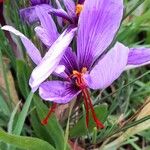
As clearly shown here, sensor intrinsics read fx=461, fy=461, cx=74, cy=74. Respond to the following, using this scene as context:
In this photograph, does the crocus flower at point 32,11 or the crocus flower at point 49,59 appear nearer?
the crocus flower at point 49,59

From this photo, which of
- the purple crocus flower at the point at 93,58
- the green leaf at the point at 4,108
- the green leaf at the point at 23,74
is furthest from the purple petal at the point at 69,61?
the green leaf at the point at 4,108

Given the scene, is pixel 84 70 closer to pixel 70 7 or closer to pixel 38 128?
pixel 70 7

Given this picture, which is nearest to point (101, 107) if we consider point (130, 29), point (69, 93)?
point (69, 93)

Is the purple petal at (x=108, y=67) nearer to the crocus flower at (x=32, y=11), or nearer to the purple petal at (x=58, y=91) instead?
the purple petal at (x=58, y=91)

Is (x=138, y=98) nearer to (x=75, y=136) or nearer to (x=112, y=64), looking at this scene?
(x=75, y=136)

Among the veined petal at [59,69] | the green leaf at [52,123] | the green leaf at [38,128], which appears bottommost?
the green leaf at [38,128]

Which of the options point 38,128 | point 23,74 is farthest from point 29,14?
point 38,128
